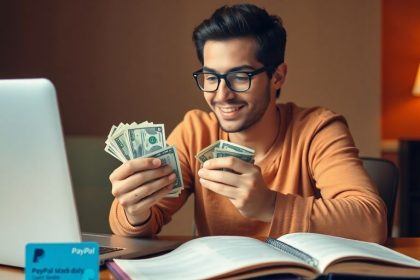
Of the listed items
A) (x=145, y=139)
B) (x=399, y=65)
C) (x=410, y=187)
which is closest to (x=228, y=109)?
(x=145, y=139)

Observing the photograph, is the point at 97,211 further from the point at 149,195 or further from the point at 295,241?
the point at 295,241

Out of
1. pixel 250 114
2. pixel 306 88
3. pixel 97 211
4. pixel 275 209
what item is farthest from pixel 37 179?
pixel 306 88

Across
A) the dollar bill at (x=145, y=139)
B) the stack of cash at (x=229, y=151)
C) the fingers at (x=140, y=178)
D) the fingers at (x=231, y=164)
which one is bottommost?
the fingers at (x=140, y=178)

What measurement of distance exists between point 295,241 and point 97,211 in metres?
1.01

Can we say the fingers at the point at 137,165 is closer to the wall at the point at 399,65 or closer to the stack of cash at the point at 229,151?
the stack of cash at the point at 229,151

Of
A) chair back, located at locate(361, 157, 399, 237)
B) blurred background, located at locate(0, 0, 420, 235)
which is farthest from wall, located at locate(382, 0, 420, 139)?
chair back, located at locate(361, 157, 399, 237)

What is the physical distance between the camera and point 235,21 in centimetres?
191

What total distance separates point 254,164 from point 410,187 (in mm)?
2548

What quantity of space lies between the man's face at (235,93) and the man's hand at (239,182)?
1.16 ft

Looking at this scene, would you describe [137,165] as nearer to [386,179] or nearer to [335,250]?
[335,250]

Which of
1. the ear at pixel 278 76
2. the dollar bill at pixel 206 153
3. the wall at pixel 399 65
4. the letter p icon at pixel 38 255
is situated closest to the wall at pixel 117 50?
the wall at pixel 399 65

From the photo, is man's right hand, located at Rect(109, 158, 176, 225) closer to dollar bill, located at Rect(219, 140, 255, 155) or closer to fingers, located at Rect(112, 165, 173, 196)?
fingers, located at Rect(112, 165, 173, 196)

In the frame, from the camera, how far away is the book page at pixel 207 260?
1.08 meters

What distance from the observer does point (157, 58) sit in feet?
12.8
